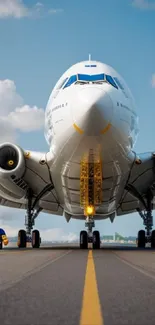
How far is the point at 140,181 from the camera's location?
18.8m

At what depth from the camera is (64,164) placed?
16516mm

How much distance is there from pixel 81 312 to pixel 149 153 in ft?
48.2

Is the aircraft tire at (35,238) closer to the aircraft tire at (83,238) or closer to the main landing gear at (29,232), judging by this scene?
the main landing gear at (29,232)

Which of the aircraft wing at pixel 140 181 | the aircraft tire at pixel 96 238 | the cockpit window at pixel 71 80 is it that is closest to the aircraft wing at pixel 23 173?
the aircraft tire at pixel 96 238

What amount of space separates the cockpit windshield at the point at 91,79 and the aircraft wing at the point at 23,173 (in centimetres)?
304

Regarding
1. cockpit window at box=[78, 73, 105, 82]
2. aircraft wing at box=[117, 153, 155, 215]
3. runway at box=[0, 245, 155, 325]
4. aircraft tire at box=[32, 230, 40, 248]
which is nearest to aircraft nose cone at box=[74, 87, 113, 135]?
cockpit window at box=[78, 73, 105, 82]

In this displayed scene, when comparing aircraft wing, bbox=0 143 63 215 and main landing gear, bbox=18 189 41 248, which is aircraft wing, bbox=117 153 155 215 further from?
main landing gear, bbox=18 189 41 248

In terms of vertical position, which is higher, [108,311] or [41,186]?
[41,186]

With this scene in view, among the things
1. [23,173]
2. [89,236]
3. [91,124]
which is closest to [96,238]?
[89,236]

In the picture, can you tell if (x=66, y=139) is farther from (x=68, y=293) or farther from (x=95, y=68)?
(x=68, y=293)

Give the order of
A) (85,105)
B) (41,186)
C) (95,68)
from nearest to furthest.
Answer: (85,105) < (95,68) < (41,186)

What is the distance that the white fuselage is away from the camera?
540 inches

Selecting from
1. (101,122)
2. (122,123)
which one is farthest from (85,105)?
(122,123)

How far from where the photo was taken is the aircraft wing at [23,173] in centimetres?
1695
